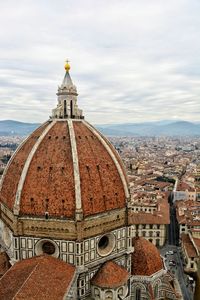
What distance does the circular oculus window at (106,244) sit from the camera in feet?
67.6

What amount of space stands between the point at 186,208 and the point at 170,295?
3027cm

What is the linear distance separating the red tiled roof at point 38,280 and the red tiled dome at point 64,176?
9.15ft

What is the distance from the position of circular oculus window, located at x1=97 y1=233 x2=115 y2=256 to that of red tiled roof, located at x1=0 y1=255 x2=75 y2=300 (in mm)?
2468

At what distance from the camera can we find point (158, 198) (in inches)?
2349

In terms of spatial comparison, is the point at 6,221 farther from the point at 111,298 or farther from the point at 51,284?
the point at 111,298

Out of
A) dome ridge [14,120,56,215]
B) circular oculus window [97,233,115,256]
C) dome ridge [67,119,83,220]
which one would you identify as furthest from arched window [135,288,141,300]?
dome ridge [14,120,56,215]

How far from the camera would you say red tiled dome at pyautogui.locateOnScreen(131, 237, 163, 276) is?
2281 cm

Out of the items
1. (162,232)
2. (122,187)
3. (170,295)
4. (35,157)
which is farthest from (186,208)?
(35,157)

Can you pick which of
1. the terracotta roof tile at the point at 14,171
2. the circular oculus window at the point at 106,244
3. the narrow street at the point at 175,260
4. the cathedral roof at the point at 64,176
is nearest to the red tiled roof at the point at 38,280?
the circular oculus window at the point at 106,244

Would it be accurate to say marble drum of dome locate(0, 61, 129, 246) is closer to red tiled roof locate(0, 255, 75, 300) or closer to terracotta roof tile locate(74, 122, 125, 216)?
terracotta roof tile locate(74, 122, 125, 216)

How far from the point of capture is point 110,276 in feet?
64.2

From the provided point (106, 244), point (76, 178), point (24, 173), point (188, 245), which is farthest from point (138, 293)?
point (188, 245)

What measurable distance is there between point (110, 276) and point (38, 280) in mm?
4934

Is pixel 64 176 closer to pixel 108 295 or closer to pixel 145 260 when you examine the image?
pixel 108 295
